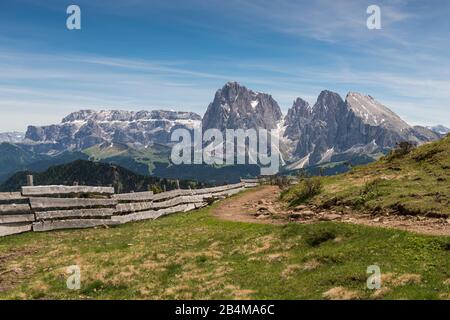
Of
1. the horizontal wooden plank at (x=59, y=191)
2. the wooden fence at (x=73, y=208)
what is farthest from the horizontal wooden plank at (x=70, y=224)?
the horizontal wooden plank at (x=59, y=191)

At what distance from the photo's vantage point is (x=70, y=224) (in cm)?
3578

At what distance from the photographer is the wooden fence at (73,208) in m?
31.8

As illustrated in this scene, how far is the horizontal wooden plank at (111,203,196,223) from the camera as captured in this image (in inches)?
1598

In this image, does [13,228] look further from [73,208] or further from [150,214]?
[150,214]

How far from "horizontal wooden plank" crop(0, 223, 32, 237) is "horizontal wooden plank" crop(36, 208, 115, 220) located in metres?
0.98

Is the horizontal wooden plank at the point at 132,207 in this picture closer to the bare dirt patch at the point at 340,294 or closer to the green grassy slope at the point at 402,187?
the green grassy slope at the point at 402,187

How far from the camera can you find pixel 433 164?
40.7 meters

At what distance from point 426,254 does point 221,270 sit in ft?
28.8

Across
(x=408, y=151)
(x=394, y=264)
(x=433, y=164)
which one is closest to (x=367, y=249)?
(x=394, y=264)

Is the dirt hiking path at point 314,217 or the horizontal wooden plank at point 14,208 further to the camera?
the horizontal wooden plank at point 14,208

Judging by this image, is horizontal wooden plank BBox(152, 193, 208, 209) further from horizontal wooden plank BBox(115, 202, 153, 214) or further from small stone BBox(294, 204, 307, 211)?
small stone BBox(294, 204, 307, 211)

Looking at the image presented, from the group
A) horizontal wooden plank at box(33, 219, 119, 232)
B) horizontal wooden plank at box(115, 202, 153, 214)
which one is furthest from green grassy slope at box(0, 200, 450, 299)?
horizontal wooden plank at box(115, 202, 153, 214)

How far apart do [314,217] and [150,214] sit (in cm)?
1846
